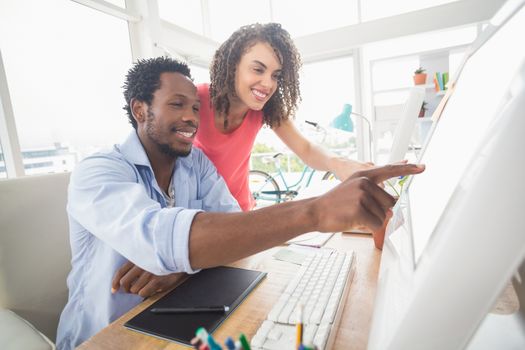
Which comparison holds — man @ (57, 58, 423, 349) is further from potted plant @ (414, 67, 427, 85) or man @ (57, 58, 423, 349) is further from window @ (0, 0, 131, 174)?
potted plant @ (414, 67, 427, 85)

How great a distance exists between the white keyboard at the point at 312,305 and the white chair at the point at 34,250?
2.14 ft

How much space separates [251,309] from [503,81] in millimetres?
526

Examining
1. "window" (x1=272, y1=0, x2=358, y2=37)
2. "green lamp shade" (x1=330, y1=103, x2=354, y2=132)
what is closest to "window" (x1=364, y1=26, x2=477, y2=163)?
"window" (x1=272, y1=0, x2=358, y2=37)

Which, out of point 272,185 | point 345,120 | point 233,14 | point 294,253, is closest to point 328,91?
point 272,185

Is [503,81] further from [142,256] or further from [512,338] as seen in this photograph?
[142,256]

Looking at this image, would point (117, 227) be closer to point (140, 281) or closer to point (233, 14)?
point (140, 281)

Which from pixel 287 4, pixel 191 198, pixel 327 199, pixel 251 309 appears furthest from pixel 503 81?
pixel 287 4

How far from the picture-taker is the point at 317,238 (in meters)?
0.96

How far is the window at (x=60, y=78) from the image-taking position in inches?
71.5

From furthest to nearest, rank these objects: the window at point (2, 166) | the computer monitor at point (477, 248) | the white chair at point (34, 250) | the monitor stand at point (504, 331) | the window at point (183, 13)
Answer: the window at point (183, 13) < the window at point (2, 166) < the white chair at point (34, 250) < the monitor stand at point (504, 331) < the computer monitor at point (477, 248)

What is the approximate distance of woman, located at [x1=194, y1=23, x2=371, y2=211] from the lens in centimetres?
130

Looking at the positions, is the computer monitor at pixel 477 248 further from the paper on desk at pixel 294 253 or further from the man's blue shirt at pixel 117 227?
the paper on desk at pixel 294 253

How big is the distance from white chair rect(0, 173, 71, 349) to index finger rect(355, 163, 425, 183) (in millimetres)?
881

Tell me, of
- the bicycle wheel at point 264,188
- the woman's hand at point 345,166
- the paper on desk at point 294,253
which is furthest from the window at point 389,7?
the paper on desk at point 294,253
